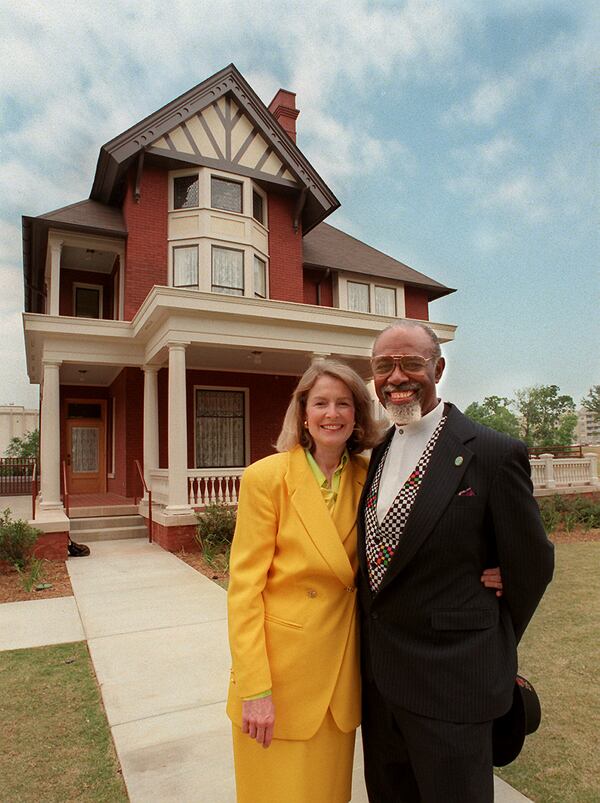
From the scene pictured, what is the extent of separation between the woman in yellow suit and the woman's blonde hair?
0.19 metres

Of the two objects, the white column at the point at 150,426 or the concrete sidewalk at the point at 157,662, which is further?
the white column at the point at 150,426

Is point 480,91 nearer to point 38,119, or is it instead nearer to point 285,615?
point 285,615

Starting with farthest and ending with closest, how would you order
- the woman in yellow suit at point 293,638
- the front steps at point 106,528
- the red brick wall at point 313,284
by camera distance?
the red brick wall at point 313,284
the front steps at point 106,528
the woman in yellow suit at point 293,638

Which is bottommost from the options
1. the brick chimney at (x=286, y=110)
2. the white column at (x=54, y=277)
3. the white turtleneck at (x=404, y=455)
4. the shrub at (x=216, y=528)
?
the shrub at (x=216, y=528)

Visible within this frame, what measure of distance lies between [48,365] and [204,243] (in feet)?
16.3

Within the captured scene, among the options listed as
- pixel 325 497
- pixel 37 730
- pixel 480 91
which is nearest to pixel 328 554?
pixel 325 497

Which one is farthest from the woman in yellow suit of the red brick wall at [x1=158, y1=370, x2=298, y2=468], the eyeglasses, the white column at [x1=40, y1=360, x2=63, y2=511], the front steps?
the red brick wall at [x1=158, y1=370, x2=298, y2=468]

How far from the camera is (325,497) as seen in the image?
84.2 inches

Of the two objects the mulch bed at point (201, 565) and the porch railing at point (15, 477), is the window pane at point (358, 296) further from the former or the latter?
the porch railing at point (15, 477)

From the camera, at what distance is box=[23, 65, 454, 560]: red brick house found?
1162cm

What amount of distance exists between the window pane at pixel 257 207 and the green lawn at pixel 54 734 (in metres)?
13.0

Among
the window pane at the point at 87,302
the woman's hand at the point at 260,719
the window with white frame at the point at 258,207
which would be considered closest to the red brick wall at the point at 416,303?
the window with white frame at the point at 258,207

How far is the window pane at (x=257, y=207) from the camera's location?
15485 millimetres

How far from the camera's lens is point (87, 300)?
16172 mm
